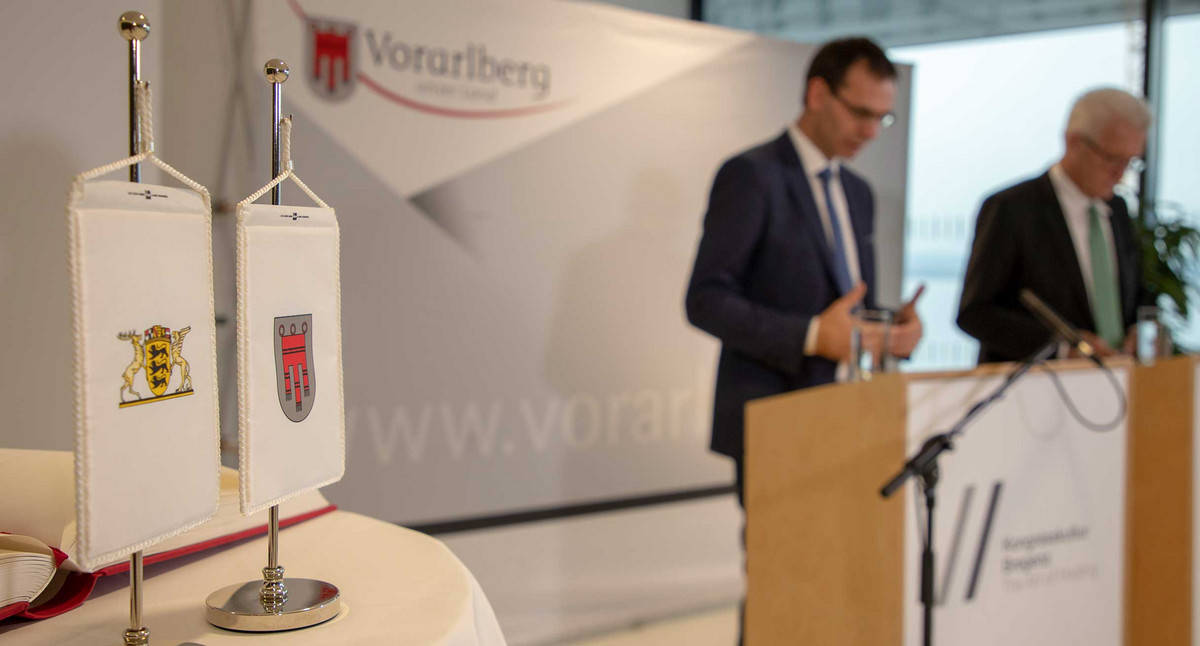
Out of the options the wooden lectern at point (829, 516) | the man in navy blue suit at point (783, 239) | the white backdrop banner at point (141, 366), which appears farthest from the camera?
the man in navy blue suit at point (783, 239)

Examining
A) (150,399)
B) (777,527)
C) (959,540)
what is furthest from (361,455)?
(150,399)

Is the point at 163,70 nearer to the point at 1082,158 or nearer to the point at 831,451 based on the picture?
the point at 831,451

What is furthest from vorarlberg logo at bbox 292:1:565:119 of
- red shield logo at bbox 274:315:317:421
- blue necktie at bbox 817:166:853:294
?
red shield logo at bbox 274:315:317:421

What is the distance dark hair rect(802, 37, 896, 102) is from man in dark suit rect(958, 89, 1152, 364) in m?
0.72

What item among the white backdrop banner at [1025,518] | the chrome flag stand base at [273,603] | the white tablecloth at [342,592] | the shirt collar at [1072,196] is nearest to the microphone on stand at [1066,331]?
the white backdrop banner at [1025,518]

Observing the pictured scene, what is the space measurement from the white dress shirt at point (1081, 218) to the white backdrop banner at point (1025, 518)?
2.78 feet

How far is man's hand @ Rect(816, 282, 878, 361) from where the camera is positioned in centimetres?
215

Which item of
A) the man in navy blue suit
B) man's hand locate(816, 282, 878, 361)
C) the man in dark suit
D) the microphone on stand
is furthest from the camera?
the man in dark suit

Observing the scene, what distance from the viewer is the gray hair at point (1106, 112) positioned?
9.62 ft

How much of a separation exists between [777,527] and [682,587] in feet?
5.28

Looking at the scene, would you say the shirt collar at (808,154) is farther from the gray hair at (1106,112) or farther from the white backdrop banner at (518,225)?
the gray hair at (1106,112)

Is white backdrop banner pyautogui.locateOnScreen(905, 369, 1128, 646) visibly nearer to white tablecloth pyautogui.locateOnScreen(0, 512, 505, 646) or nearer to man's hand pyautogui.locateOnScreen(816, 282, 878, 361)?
man's hand pyautogui.locateOnScreen(816, 282, 878, 361)

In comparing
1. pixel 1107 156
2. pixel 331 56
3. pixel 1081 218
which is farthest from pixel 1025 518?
pixel 331 56

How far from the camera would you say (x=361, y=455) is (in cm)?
267
